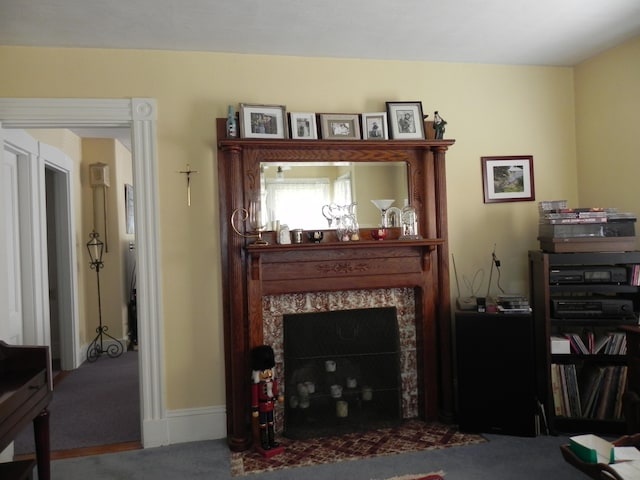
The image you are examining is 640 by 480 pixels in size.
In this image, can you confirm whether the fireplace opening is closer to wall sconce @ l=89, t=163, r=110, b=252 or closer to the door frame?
the door frame

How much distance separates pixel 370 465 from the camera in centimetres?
286

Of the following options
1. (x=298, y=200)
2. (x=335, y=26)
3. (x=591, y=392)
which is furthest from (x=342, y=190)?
(x=591, y=392)

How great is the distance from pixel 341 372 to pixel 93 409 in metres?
2.03

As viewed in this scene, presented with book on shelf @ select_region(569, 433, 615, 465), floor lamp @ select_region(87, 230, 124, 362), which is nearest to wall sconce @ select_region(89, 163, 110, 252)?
floor lamp @ select_region(87, 230, 124, 362)

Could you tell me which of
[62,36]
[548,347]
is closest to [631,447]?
[548,347]

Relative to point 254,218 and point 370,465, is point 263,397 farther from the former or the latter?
point 254,218

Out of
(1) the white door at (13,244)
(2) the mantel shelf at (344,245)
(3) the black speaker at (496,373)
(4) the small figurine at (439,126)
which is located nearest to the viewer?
(2) the mantel shelf at (344,245)

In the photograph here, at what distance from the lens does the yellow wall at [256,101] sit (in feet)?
10.4

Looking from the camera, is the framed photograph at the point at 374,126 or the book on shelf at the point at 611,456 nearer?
the book on shelf at the point at 611,456

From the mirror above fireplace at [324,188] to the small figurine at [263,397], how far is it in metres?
0.87

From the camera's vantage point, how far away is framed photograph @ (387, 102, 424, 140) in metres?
3.42

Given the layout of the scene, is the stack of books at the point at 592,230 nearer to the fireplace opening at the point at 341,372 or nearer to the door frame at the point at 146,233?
the fireplace opening at the point at 341,372

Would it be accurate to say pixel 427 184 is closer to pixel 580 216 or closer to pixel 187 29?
pixel 580 216

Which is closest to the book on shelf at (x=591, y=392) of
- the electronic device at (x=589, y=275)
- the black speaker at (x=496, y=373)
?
the black speaker at (x=496, y=373)
